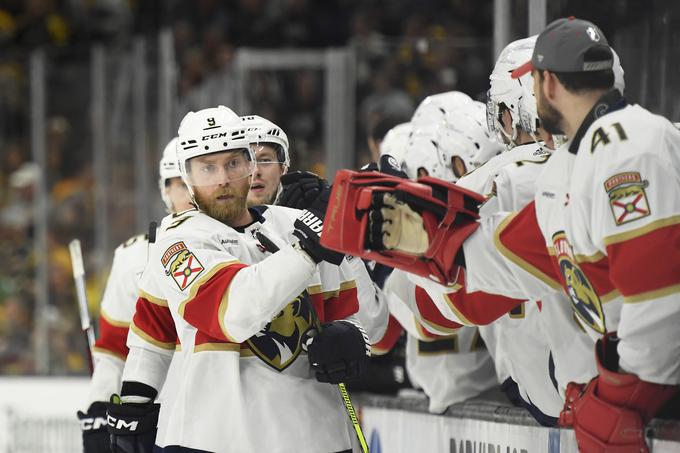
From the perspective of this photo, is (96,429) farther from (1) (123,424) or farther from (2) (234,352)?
(2) (234,352)

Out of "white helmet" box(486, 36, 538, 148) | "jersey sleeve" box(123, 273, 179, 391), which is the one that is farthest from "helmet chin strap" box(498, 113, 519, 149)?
"jersey sleeve" box(123, 273, 179, 391)

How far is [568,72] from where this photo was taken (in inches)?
89.9

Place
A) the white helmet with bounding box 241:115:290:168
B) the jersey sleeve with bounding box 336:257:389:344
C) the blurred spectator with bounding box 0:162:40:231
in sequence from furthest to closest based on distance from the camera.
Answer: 1. the blurred spectator with bounding box 0:162:40:231
2. the jersey sleeve with bounding box 336:257:389:344
3. the white helmet with bounding box 241:115:290:168

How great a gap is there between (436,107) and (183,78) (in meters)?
3.32

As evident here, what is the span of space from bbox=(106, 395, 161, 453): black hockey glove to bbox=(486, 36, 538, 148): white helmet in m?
1.04

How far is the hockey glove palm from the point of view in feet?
7.72

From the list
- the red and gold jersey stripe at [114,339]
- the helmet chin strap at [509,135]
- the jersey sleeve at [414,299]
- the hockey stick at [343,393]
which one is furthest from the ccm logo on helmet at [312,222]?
the red and gold jersey stripe at [114,339]

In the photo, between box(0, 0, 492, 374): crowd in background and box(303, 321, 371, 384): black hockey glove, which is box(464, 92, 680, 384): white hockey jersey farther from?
box(0, 0, 492, 374): crowd in background

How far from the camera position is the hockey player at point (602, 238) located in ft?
6.95

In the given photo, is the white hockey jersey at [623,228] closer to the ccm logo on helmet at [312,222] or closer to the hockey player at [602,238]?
the hockey player at [602,238]

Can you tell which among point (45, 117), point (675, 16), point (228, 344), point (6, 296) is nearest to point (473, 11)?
point (45, 117)

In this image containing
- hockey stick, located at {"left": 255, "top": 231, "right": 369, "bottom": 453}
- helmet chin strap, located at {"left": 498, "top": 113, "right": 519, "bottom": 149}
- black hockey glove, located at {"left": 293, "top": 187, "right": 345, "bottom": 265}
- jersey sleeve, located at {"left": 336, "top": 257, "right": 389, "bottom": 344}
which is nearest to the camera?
black hockey glove, located at {"left": 293, "top": 187, "right": 345, "bottom": 265}

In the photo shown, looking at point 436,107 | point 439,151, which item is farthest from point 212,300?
point 436,107

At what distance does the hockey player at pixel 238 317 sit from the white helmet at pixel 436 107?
985 mm
